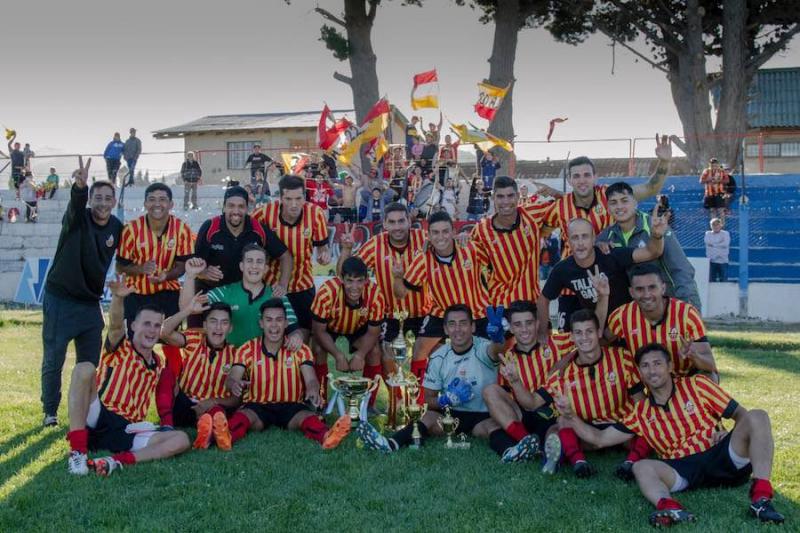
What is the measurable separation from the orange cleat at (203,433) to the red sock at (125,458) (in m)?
0.53

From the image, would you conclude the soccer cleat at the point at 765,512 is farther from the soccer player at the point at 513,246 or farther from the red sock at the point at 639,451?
the soccer player at the point at 513,246

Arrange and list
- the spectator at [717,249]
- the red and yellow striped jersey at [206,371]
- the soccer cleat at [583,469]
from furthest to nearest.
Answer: the spectator at [717,249] → the red and yellow striped jersey at [206,371] → the soccer cleat at [583,469]

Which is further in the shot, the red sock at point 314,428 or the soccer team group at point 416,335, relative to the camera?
the red sock at point 314,428

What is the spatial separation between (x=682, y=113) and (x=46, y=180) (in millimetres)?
18918

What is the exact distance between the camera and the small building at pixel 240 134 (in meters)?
34.4

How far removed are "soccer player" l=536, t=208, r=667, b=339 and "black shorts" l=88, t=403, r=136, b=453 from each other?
123 inches

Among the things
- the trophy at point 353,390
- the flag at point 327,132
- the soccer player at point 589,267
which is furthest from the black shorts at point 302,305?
the flag at point 327,132

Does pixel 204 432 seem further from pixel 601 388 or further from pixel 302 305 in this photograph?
pixel 601 388

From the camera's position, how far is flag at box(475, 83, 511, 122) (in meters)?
20.8

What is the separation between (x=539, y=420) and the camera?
6383mm

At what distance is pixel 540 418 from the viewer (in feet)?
20.9

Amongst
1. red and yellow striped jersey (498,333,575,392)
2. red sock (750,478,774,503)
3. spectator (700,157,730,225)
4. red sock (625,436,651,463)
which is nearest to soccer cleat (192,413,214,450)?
red and yellow striped jersey (498,333,575,392)

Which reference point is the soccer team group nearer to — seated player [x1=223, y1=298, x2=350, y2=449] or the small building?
seated player [x1=223, y1=298, x2=350, y2=449]

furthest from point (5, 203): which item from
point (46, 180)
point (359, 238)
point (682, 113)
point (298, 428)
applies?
point (298, 428)
